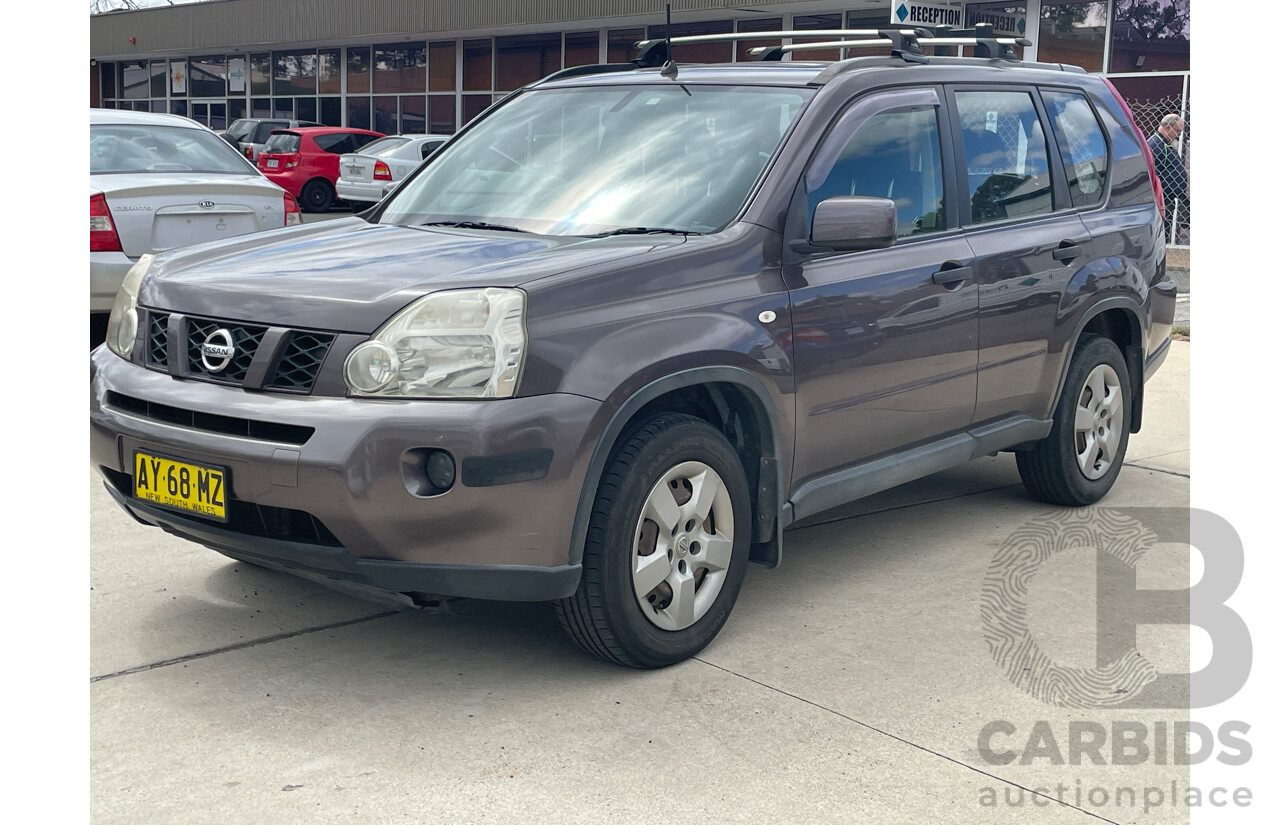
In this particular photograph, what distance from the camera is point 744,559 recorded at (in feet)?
13.7

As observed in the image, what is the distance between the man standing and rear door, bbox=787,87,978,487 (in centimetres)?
1040

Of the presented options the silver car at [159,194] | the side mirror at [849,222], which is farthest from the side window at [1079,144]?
the silver car at [159,194]

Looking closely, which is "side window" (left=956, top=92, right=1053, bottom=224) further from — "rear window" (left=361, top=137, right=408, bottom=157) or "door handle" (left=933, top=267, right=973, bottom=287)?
"rear window" (left=361, top=137, right=408, bottom=157)

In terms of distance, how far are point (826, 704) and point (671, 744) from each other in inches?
20.6

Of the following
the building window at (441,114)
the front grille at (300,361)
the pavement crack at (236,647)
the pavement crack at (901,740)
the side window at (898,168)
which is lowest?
the pavement crack at (901,740)

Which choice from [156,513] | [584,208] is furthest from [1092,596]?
[156,513]

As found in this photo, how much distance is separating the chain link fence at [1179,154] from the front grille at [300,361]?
12800mm

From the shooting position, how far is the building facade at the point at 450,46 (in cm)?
1944

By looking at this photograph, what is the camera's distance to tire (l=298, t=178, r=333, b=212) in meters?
24.0

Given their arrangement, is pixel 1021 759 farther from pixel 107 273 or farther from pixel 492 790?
pixel 107 273

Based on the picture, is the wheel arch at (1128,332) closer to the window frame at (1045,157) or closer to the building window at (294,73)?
the window frame at (1045,157)

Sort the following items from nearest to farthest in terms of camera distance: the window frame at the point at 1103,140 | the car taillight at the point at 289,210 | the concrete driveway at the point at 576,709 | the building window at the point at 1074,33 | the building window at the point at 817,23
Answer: the concrete driveway at the point at 576,709 < the window frame at the point at 1103,140 < the car taillight at the point at 289,210 < the building window at the point at 1074,33 < the building window at the point at 817,23

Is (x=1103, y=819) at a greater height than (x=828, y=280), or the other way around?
(x=828, y=280)

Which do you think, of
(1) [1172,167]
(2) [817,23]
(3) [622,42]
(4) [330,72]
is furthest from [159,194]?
(4) [330,72]
